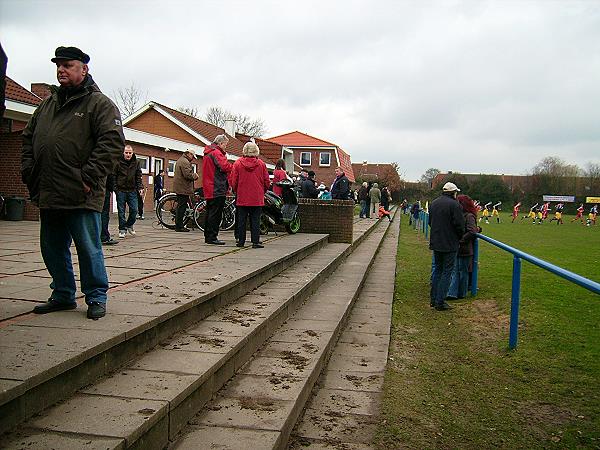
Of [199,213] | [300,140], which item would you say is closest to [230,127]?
[300,140]

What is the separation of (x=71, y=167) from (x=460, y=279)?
6.49 meters

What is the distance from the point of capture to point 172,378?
3.37 m

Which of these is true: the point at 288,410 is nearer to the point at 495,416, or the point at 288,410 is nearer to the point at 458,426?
the point at 458,426

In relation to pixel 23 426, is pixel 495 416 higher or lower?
lower

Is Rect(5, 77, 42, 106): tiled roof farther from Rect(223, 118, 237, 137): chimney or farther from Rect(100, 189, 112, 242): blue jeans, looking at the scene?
Rect(223, 118, 237, 137): chimney

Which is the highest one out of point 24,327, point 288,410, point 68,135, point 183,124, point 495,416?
point 183,124

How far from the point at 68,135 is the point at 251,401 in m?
2.12

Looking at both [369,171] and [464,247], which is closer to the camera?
[464,247]

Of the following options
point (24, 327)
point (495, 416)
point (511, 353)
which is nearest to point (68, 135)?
point (24, 327)

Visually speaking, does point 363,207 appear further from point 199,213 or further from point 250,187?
point 250,187

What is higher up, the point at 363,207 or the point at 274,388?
the point at 363,207

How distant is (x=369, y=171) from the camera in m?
106

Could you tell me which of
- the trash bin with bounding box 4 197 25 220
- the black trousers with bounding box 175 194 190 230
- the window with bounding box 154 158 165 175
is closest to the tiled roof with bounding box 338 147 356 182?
the window with bounding box 154 158 165 175

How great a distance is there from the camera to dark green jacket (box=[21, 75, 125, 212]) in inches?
153
